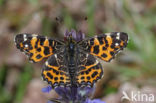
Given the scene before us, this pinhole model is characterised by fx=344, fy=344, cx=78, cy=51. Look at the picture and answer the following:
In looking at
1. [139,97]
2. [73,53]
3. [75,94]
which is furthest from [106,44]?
[139,97]

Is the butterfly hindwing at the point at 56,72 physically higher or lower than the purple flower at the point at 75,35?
lower

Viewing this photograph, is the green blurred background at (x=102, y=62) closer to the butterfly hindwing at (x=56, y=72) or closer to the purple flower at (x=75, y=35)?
the purple flower at (x=75, y=35)

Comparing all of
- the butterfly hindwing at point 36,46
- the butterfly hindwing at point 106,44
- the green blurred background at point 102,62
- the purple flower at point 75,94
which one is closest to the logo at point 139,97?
the green blurred background at point 102,62

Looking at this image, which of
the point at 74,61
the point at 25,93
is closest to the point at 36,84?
the point at 25,93

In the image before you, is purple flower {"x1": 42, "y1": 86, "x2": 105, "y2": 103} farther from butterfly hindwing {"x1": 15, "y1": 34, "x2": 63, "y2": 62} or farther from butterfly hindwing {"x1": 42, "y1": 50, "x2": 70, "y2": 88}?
butterfly hindwing {"x1": 15, "y1": 34, "x2": 63, "y2": 62}

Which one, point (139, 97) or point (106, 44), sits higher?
point (106, 44)

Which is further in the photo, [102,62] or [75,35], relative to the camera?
[102,62]

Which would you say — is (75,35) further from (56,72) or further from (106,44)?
(56,72)
